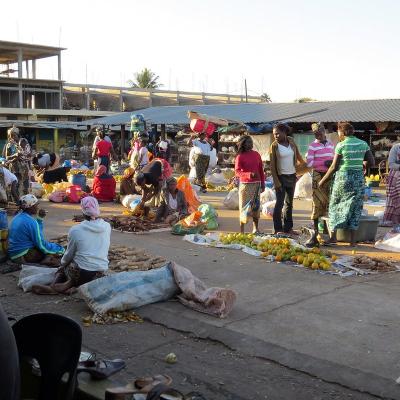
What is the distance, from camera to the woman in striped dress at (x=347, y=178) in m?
8.30

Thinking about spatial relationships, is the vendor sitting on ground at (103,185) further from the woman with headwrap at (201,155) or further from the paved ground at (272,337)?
the paved ground at (272,337)

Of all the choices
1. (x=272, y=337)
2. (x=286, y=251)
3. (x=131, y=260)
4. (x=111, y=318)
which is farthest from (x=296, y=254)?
(x=111, y=318)

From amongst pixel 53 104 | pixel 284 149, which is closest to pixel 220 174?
pixel 284 149

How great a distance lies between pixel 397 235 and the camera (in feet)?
28.8

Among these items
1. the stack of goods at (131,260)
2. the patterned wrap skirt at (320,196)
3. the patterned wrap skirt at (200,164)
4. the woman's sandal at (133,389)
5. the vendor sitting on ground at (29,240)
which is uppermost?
the patterned wrap skirt at (200,164)

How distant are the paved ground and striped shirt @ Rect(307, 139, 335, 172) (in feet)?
7.53

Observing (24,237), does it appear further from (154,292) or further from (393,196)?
(393,196)

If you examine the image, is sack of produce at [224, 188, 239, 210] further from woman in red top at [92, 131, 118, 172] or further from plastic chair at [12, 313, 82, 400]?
plastic chair at [12, 313, 82, 400]

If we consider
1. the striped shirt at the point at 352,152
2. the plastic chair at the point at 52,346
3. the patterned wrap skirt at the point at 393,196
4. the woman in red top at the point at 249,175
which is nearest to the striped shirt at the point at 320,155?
the striped shirt at the point at 352,152

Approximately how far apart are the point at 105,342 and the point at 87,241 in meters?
1.57

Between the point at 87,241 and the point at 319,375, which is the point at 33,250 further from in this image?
the point at 319,375

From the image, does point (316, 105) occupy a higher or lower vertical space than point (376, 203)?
higher

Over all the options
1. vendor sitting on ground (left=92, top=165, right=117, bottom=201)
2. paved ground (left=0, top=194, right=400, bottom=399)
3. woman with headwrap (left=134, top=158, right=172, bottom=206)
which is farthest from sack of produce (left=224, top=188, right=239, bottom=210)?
paved ground (left=0, top=194, right=400, bottom=399)

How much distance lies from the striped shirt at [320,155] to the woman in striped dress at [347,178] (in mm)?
428
